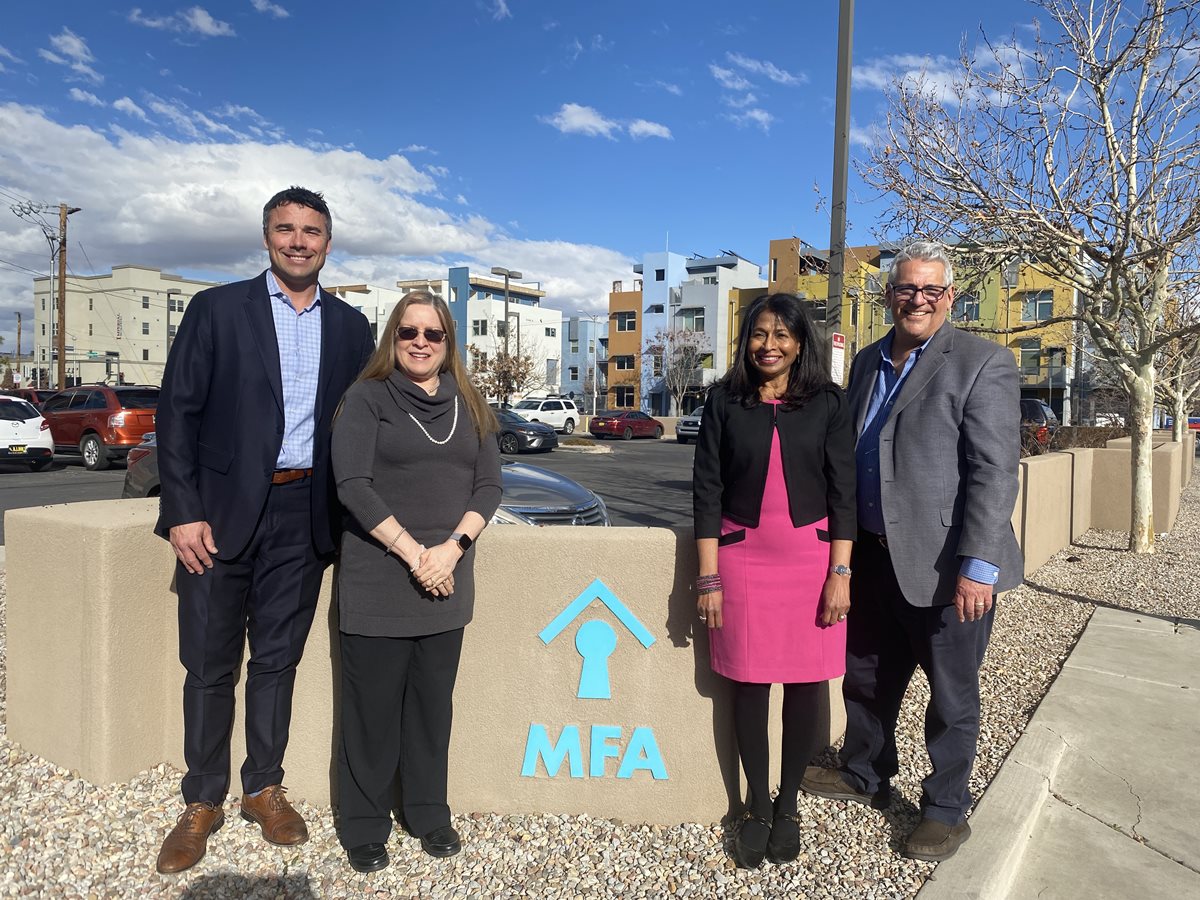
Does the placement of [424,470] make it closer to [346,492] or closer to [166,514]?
[346,492]

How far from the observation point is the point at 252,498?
2.75 metres

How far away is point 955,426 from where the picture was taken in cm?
286

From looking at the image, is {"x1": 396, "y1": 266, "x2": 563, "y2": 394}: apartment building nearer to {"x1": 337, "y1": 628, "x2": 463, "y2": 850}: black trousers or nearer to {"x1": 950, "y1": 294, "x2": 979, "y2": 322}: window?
{"x1": 950, "y1": 294, "x2": 979, "y2": 322}: window

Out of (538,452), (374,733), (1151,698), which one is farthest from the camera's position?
(538,452)

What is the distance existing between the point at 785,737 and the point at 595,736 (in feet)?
2.34

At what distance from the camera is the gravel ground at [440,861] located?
2.68 meters

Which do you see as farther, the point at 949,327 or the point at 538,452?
the point at 538,452

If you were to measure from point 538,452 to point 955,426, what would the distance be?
2442cm

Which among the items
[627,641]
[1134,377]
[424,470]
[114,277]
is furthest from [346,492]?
[114,277]

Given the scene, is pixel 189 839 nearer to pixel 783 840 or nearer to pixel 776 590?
pixel 783 840

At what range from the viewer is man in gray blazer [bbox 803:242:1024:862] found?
2.77 m

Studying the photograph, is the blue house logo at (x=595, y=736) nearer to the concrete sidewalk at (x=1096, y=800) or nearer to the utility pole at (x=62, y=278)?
the concrete sidewalk at (x=1096, y=800)

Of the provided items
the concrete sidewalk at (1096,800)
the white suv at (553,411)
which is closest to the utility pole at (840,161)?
the concrete sidewalk at (1096,800)

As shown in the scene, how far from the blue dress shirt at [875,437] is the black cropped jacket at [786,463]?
0.63ft
